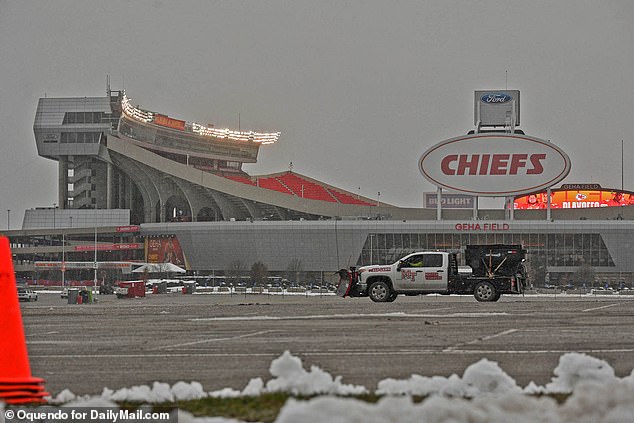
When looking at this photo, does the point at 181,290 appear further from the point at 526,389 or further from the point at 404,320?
the point at 526,389

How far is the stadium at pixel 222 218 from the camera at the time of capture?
408 feet

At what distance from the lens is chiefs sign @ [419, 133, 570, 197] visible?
96.9m

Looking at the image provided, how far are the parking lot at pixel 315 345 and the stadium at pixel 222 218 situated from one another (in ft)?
261

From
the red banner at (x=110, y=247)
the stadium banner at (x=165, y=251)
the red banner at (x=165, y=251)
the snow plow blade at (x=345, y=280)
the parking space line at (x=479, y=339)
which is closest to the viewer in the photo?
the parking space line at (x=479, y=339)

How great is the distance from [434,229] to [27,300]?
217 feet

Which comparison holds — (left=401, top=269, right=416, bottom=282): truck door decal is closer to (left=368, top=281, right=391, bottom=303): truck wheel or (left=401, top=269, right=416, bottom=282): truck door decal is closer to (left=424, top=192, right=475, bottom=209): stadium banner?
(left=368, top=281, right=391, bottom=303): truck wheel

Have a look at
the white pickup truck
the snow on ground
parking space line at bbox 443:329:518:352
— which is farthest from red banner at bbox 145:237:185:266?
the snow on ground

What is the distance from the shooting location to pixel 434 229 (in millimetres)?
124438

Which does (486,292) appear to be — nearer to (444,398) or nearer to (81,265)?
(444,398)

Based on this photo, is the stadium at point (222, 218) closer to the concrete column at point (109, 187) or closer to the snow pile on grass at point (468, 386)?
the concrete column at point (109, 187)

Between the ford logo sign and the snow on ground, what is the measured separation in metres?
100

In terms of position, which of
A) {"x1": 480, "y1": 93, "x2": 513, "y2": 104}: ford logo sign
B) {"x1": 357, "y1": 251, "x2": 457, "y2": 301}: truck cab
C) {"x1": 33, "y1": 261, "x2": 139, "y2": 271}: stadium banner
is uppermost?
{"x1": 480, "y1": 93, "x2": 513, "y2": 104}: ford logo sign

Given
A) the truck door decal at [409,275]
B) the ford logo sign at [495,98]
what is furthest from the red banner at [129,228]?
the truck door decal at [409,275]

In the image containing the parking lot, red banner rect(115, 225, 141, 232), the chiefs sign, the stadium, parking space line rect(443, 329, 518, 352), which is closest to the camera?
the parking lot
